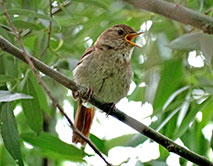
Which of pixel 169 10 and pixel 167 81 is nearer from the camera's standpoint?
pixel 169 10

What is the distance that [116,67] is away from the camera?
3695 millimetres

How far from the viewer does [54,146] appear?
3154mm

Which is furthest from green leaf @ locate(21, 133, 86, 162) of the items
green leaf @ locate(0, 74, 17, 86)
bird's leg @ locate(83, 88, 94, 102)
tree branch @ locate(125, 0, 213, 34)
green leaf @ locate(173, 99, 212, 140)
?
tree branch @ locate(125, 0, 213, 34)

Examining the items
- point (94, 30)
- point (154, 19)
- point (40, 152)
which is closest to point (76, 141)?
point (40, 152)

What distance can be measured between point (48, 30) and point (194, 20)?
1214mm

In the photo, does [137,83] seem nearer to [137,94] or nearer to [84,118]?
[137,94]

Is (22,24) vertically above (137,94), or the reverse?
(22,24)

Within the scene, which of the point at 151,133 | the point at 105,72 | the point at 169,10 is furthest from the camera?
the point at 105,72

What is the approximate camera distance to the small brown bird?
11.8 feet

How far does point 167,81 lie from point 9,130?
1020 mm

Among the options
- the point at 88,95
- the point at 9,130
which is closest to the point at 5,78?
the point at 9,130

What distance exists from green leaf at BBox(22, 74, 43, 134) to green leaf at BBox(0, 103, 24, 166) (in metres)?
0.23

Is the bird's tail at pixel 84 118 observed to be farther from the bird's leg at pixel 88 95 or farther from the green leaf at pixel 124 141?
the bird's leg at pixel 88 95

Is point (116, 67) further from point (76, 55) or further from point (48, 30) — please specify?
point (48, 30)
